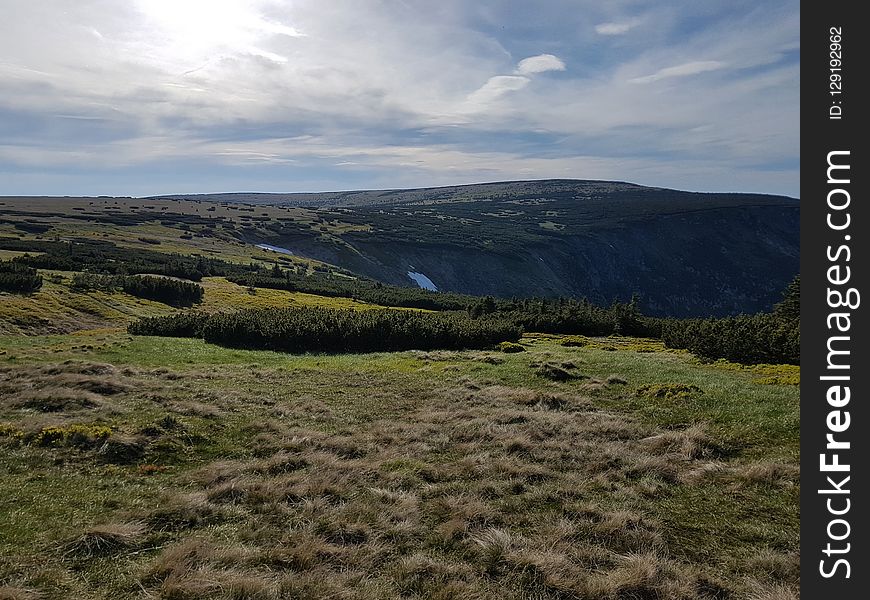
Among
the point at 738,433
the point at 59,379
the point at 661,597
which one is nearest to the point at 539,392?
the point at 738,433

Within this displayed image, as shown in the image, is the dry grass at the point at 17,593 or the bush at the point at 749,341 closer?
the dry grass at the point at 17,593

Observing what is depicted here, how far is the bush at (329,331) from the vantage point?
3662cm

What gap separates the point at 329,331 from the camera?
3722 cm

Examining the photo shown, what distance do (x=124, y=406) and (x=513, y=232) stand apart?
601 feet

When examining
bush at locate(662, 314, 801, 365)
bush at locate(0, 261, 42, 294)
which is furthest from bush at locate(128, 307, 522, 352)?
bush at locate(662, 314, 801, 365)

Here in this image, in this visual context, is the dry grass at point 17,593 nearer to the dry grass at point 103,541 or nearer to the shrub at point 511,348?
the dry grass at point 103,541

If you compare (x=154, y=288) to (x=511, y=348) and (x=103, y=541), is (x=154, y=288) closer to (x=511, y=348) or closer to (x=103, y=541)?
(x=511, y=348)

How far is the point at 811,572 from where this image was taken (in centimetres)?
711

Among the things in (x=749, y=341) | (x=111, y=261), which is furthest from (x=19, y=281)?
(x=749, y=341)

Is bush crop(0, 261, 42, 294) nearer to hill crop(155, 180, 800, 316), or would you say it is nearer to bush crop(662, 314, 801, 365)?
bush crop(662, 314, 801, 365)

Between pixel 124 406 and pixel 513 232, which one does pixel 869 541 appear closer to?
pixel 124 406

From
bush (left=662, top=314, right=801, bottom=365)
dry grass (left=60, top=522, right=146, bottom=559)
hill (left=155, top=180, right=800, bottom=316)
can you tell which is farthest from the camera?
hill (left=155, top=180, right=800, bottom=316)

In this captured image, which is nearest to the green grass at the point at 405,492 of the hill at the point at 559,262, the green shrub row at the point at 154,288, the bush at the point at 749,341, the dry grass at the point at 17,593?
the dry grass at the point at 17,593

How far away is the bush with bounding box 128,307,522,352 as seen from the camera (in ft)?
120
